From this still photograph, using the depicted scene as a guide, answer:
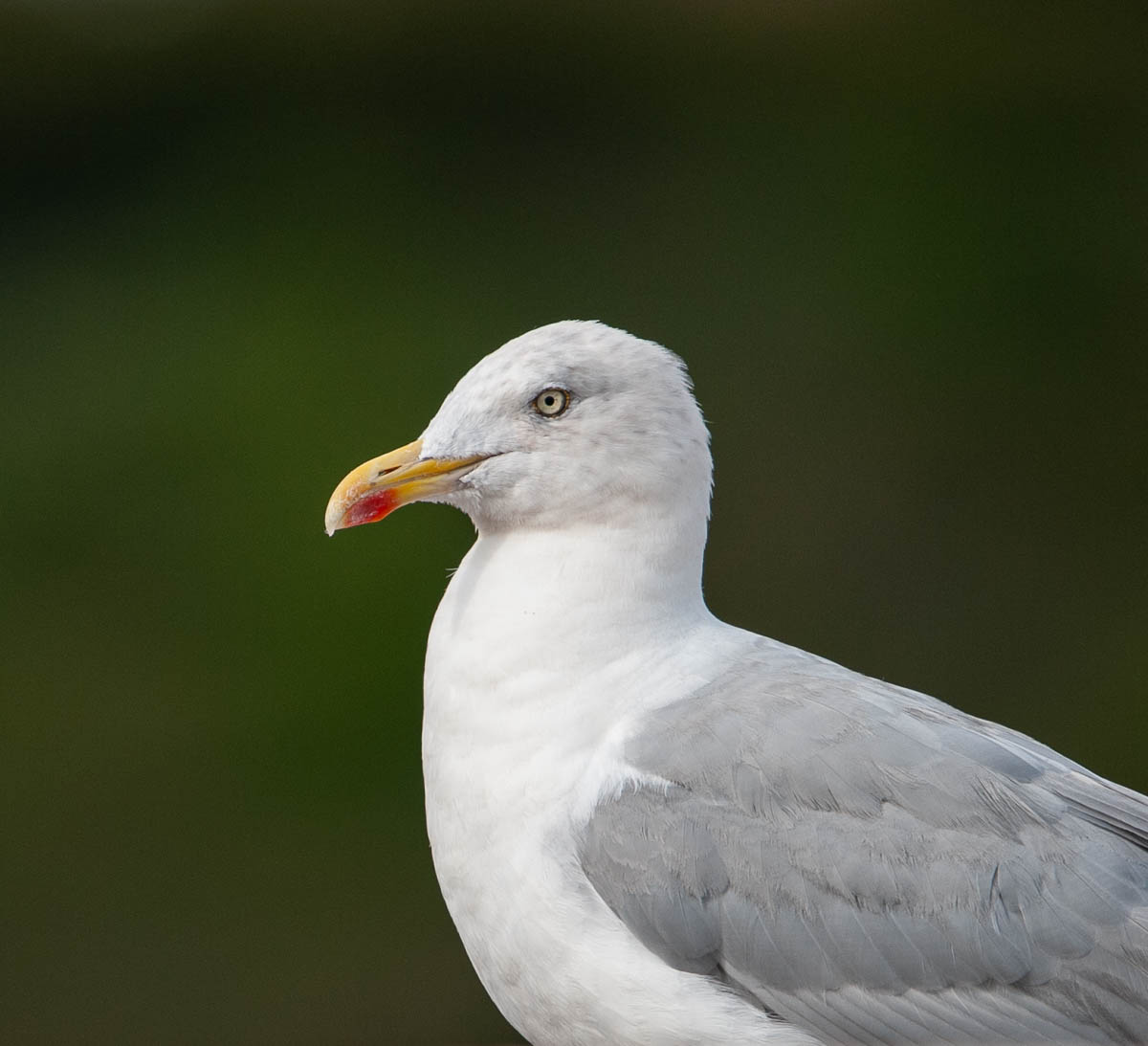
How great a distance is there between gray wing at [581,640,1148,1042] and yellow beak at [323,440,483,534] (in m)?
0.30

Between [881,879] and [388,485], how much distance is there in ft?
1.79

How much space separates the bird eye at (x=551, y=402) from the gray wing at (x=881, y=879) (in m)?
0.31

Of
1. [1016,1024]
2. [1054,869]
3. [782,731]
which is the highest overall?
[782,731]

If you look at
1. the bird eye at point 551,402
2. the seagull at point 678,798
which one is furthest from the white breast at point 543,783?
the bird eye at point 551,402

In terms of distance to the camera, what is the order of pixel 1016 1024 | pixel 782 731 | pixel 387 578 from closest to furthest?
pixel 1016 1024 → pixel 782 731 → pixel 387 578

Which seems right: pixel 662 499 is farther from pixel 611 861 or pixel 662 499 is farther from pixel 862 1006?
pixel 862 1006

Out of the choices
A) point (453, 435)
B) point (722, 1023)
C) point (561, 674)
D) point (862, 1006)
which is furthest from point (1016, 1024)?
point (453, 435)

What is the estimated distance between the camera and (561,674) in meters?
1.33

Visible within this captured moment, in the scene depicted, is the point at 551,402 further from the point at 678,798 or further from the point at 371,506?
the point at 678,798

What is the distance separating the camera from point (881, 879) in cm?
121

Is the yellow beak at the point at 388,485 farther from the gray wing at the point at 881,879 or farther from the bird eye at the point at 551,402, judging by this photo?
the gray wing at the point at 881,879

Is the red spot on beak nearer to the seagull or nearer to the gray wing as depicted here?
the seagull

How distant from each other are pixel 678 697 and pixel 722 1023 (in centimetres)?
28

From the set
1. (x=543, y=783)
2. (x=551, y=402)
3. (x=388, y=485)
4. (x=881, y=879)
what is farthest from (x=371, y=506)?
(x=881, y=879)
